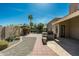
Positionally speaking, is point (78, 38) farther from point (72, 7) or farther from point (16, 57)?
point (16, 57)

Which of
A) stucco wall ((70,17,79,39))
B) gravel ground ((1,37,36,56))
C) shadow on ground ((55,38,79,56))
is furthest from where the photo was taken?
stucco wall ((70,17,79,39))

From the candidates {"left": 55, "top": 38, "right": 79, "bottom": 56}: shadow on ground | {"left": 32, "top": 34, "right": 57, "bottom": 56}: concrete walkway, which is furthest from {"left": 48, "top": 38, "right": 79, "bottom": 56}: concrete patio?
{"left": 32, "top": 34, "right": 57, "bottom": 56}: concrete walkway

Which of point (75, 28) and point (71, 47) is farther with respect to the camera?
point (75, 28)

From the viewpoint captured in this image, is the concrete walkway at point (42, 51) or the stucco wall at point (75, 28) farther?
the stucco wall at point (75, 28)

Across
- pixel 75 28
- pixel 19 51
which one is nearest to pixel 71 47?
pixel 19 51

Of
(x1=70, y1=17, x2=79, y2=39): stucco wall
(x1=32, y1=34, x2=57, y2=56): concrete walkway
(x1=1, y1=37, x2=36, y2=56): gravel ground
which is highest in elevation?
(x1=70, y1=17, x2=79, y2=39): stucco wall

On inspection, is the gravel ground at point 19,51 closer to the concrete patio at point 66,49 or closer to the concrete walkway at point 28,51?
the concrete walkway at point 28,51

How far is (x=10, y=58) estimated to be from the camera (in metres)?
6.72

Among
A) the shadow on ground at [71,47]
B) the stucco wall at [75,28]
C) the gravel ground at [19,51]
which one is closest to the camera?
the gravel ground at [19,51]

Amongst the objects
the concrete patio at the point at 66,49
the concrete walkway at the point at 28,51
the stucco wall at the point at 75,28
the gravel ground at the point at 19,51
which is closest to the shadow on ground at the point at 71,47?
the concrete patio at the point at 66,49

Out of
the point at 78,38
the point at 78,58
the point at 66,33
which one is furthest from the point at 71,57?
the point at 66,33

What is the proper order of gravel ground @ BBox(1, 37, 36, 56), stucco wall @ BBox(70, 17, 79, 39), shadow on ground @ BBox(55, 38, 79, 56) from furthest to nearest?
stucco wall @ BBox(70, 17, 79, 39) → shadow on ground @ BBox(55, 38, 79, 56) → gravel ground @ BBox(1, 37, 36, 56)

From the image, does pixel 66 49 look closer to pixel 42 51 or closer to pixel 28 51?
pixel 42 51

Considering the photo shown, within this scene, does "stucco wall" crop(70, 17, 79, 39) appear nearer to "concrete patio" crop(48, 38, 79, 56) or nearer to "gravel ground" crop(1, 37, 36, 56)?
"concrete patio" crop(48, 38, 79, 56)
